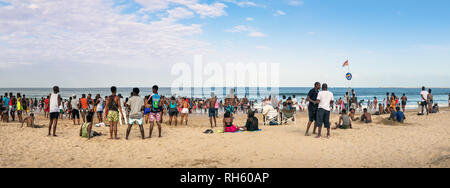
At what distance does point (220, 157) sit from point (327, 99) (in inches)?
163

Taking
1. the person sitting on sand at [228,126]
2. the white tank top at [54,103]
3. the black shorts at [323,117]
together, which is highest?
the white tank top at [54,103]

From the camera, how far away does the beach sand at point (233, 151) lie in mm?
6117

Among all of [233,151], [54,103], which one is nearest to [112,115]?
[54,103]

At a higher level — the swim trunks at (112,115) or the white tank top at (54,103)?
the white tank top at (54,103)

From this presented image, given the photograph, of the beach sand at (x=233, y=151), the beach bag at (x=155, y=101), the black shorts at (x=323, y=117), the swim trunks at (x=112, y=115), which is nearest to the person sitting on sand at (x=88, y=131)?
the beach sand at (x=233, y=151)

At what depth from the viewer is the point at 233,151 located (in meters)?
7.32

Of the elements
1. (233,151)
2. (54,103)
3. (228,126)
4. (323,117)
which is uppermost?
(54,103)

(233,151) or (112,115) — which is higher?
(112,115)

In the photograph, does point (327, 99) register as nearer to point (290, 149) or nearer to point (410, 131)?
point (290, 149)

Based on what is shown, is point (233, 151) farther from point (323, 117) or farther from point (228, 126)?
point (228, 126)

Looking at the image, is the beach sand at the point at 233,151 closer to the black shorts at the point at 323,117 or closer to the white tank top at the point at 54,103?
the black shorts at the point at 323,117
